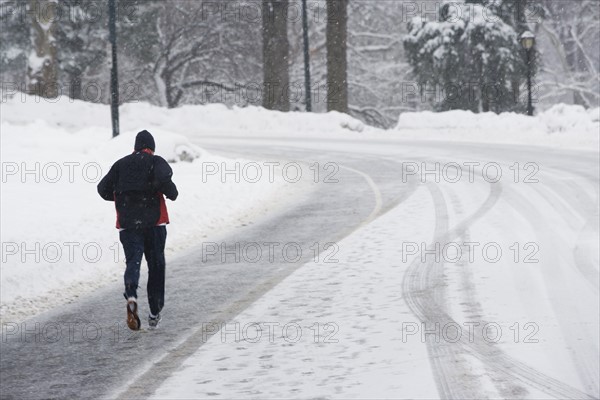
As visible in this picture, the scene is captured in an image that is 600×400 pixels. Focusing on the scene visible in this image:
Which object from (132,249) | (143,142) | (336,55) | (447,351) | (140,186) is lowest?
(447,351)

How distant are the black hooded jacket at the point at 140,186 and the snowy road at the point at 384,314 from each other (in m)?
0.99

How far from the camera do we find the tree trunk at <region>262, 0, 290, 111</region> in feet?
125

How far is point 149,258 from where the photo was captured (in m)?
8.12

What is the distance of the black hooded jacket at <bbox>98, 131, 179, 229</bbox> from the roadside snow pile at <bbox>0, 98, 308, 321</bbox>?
77.1 inches

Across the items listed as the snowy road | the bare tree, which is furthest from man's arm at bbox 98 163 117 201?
the bare tree

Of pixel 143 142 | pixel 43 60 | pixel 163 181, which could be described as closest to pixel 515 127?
pixel 43 60

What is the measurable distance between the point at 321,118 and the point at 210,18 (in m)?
13.0

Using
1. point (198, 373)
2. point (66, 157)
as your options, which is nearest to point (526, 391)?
point (198, 373)

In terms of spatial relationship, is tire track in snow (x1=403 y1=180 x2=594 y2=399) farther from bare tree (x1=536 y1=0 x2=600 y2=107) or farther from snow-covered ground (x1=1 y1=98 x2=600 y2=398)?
bare tree (x1=536 y1=0 x2=600 y2=107)

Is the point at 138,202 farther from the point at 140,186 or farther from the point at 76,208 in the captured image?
the point at 76,208

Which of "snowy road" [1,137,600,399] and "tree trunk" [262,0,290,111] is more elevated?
"tree trunk" [262,0,290,111]

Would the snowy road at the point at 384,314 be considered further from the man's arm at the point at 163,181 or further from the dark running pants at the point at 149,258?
the man's arm at the point at 163,181

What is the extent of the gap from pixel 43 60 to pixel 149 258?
28.1 m

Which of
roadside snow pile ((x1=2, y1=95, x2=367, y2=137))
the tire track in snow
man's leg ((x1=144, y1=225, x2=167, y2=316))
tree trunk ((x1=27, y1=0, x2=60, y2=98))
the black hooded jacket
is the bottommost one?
the tire track in snow
